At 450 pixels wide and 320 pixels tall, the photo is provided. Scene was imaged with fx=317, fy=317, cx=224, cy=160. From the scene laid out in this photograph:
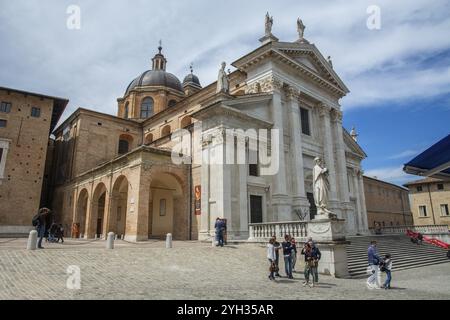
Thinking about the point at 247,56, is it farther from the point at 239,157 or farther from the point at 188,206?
the point at 188,206

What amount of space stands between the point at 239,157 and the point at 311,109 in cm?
1004

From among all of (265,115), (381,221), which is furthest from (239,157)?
(381,221)

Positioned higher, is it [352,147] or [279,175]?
[352,147]

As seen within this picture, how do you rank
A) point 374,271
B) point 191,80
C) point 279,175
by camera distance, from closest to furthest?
point 374,271 → point 279,175 → point 191,80

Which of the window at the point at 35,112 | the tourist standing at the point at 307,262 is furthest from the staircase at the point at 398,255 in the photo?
the window at the point at 35,112

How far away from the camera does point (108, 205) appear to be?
842 inches

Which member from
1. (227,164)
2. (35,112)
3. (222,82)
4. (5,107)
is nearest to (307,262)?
(227,164)

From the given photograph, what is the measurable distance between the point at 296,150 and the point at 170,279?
49.3ft

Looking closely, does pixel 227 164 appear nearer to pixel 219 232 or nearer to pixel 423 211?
pixel 219 232

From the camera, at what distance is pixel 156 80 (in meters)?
38.5

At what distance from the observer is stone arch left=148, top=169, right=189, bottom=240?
20578 millimetres

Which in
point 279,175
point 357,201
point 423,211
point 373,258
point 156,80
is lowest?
point 373,258

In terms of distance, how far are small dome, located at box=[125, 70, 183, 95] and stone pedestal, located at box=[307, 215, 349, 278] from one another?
30.8 m
